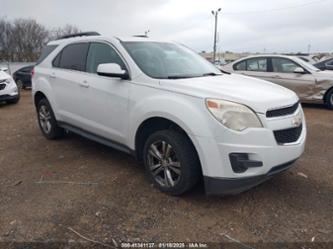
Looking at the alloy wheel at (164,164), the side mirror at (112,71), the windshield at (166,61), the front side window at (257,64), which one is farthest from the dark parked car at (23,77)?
the alloy wheel at (164,164)

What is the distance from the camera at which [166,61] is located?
405 cm

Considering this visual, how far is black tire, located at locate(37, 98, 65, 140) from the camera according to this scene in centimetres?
541

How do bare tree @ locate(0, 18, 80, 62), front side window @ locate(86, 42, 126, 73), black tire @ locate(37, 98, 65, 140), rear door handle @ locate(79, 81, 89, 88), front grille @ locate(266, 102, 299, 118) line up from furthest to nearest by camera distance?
1. bare tree @ locate(0, 18, 80, 62)
2. black tire @ locate(37, 98, 65, 140)
3. rear door handle @ locate(79, 81, 89, 88)
4. front side window @ locate(86, 42, 126, 73)
5. front grille @ locate(266, 102, 299, 118)

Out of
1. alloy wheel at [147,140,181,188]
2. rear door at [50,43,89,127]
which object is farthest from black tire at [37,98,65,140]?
alloy wheel at [147,140,181,188]

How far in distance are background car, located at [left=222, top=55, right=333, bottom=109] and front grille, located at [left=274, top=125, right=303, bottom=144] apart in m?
5.92

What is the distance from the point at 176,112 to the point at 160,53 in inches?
51.4

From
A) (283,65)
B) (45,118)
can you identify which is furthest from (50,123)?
(283,65)

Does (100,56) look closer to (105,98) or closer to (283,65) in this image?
(105,98)

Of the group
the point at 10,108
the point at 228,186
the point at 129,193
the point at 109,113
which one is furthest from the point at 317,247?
the point at 10,108

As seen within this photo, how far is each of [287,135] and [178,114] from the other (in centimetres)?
110

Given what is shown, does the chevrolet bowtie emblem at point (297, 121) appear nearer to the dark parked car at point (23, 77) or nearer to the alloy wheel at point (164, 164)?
the alloy wheel at point (164, 164)

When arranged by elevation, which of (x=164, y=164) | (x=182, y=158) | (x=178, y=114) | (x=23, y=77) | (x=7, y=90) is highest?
(x=178, y=114)

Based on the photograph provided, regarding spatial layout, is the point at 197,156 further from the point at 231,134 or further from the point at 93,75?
the point at 93,75

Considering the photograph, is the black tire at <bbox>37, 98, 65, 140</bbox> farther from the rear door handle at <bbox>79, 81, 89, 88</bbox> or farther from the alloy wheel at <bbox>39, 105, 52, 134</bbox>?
the rear door handle at <bbox>79, 81, 89, 88</bbox>
